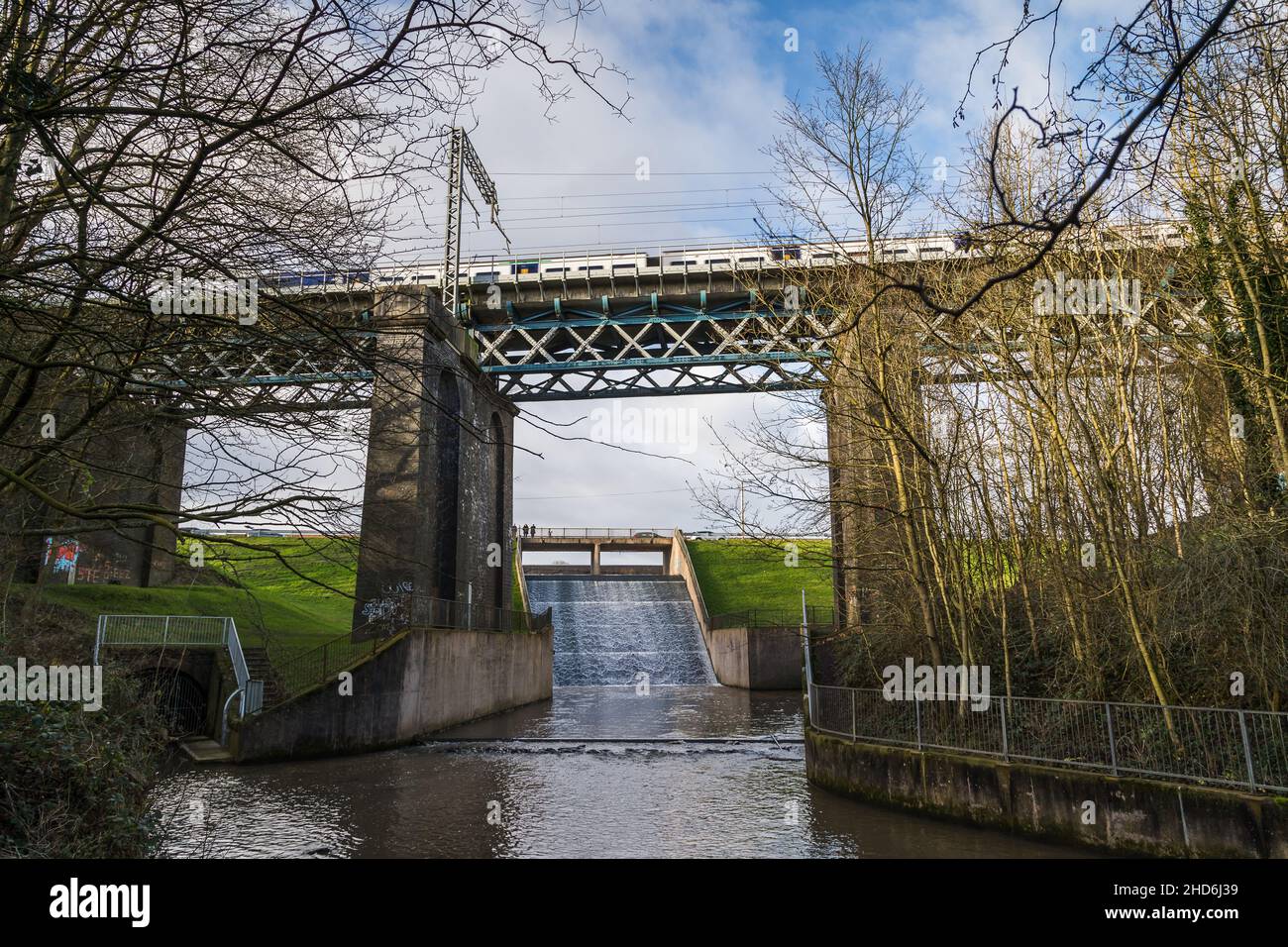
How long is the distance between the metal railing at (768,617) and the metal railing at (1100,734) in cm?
2483

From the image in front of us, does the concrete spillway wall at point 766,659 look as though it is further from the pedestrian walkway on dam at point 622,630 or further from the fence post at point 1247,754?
the fence post at point 1247,754

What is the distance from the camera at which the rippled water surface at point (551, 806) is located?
34.7 feet

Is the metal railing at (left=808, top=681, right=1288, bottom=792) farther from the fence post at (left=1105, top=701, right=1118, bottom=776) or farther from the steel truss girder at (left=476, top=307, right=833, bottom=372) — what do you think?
the steel truss girder at (left=476, top=307, right=833, bottom=372)

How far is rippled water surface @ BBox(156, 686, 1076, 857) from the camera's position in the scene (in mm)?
10570

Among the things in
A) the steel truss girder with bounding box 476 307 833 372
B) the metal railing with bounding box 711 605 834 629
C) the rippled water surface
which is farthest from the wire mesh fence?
the metal railing with bounding box 711 605 834 629

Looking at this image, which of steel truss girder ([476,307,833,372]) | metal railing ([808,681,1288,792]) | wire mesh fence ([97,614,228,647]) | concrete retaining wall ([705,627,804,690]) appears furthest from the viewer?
concrete retaining wall ([705,627,804,690])

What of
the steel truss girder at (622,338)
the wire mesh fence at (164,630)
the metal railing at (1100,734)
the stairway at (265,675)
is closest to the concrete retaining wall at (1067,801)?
the metal railing at (1100,734)

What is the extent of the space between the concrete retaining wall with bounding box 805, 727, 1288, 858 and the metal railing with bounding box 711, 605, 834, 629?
25165 millimetres

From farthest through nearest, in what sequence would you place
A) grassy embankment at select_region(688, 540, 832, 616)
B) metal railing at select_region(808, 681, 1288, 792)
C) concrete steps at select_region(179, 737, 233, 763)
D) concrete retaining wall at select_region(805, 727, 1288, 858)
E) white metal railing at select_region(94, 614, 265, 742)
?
grassy embankment at select_region(688, 540, 832, 616) < white metal railing at select_region(94, 614, 265, 742) < concrete steps at select_region(179, 737, 233, 763) < metal railing at select_region(808, 681, 1288, 792) < concrete retaining wall at select_region(805, 727, 1288, 858)

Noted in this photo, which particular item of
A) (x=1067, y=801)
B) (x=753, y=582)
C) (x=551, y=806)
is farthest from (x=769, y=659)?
(x=1067, y=801)

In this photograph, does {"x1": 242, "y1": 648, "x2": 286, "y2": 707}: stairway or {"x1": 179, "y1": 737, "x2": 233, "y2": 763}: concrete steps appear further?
{"x1": 242, "y1": 648, "x2": 286, "y2": 707}: stairway

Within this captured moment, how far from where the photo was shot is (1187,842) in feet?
29.9

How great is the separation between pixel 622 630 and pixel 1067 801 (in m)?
38.8

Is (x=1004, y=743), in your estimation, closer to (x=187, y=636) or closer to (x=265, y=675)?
(x=265, y=675)
